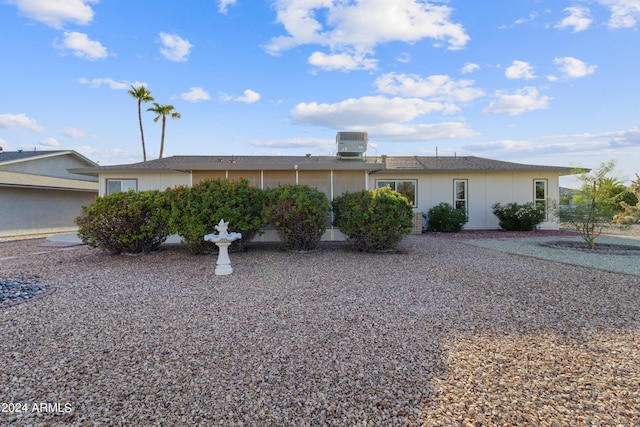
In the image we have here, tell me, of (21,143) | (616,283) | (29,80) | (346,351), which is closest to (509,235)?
(616,283)

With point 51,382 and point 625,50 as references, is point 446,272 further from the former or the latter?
point 625,50

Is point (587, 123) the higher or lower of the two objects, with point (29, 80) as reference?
lower

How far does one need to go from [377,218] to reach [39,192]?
16.4 m

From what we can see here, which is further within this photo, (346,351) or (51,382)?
(346,351)

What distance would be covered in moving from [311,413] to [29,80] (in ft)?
49.0

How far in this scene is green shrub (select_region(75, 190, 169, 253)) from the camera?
7.99 meters

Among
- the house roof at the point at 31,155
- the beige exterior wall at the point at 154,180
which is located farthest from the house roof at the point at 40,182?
the beige exterior wall at the point at 154,180

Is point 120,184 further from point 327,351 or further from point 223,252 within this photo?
point 327,351

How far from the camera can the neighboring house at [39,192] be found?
14.2m

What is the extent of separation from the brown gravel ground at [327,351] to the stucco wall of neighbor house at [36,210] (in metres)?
11.7

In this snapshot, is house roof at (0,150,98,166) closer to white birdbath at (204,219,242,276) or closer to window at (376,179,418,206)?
white birdbath at (204,219,242,276)

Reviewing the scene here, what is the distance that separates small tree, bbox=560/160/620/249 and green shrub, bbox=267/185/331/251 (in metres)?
7.17

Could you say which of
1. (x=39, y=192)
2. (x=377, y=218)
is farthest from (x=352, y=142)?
(x=39, y=192)

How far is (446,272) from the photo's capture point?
6.40 metres
